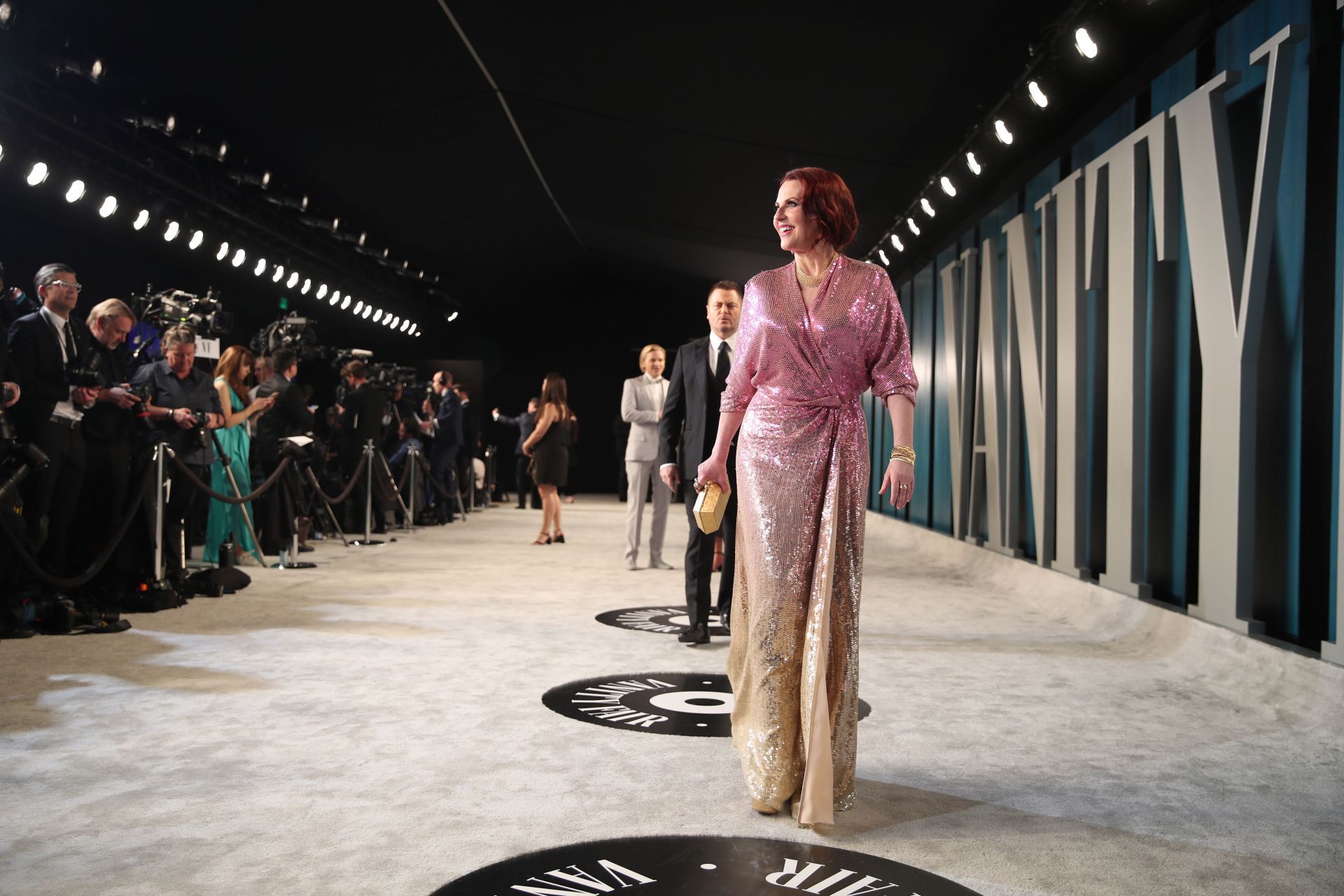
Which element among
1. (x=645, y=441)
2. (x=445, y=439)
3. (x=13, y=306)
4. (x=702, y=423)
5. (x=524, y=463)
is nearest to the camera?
(x=702, y=423)

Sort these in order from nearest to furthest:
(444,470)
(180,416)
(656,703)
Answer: (656,703) → (180,416) → (444,470)

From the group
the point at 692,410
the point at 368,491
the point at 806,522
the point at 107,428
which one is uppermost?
the point at 692,410

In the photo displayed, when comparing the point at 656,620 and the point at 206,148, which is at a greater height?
the point at 206,148

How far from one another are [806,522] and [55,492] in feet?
13.1

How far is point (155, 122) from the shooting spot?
852cm

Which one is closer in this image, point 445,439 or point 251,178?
point 251,178

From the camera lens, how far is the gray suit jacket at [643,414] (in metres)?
7.45

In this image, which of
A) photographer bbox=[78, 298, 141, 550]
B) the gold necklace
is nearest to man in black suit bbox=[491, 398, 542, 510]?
photographer bbox=[78, 298, 141, 550]

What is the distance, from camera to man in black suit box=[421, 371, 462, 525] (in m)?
11.9

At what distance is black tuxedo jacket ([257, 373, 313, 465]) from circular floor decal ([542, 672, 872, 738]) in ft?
15.2

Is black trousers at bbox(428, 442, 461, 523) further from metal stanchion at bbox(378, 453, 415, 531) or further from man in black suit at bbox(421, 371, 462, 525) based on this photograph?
metal stanchion at bbox(378, 453, 415, 531)

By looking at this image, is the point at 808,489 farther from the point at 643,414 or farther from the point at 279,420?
the point at 279,420

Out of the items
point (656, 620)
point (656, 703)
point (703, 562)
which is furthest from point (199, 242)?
point (656, 703)

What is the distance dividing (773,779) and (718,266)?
43.2 ft
